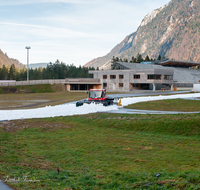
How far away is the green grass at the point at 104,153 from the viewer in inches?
369

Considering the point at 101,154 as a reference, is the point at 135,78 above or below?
above

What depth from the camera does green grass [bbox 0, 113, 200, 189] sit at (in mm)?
9367

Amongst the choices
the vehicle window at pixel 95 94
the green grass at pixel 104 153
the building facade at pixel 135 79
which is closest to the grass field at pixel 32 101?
the vehicle window at pixel 95 94

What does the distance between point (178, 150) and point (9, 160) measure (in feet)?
30.4

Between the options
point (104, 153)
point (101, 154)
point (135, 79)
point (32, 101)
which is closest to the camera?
point (101, 154)

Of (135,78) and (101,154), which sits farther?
(135,78)

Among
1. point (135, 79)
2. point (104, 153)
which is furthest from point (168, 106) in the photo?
point (135, 79)

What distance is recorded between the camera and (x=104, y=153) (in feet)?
47.0

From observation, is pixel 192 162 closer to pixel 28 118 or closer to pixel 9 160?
pixel 9 160

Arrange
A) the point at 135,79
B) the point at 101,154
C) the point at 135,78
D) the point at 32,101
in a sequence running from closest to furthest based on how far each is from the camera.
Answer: the point at 101,154
the point at 32,101
the point at 135,79
the point at 135,78

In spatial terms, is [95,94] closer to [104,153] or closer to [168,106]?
[168,106]

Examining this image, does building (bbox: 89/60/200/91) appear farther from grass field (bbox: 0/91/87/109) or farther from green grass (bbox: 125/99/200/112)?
green grass (bbox: 125/99/200/112)

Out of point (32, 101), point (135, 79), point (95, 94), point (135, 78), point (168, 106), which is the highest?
point (135, 78)

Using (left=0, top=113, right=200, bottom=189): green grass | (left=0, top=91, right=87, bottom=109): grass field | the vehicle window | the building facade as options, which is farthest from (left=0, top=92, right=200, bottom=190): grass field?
the building facade
